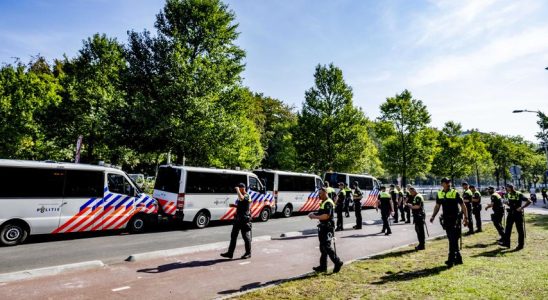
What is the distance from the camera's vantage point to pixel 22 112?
86.4ft

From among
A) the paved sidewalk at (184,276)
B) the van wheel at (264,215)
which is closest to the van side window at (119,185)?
the paved sidewalk at (184,276)

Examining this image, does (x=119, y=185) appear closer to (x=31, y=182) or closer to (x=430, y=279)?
(x=31, y=182)

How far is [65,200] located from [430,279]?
10817mm

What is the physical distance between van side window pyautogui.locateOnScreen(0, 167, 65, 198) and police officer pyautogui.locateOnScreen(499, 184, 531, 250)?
46.1 ft

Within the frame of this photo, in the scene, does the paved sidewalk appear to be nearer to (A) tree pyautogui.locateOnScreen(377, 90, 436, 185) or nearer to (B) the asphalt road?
(B) the asphalt road

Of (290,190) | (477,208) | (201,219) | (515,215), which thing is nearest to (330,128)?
(290,190)

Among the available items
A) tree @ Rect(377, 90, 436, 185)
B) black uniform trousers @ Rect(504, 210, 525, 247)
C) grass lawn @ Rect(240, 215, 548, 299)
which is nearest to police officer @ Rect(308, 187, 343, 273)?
grass lawn @ Rect(240, 215, 548, 299)

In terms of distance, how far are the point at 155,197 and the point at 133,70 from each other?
11.5 m

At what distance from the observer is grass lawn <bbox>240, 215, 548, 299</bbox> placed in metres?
5.70

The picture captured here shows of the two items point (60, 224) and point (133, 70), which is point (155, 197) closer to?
point (60, 224)

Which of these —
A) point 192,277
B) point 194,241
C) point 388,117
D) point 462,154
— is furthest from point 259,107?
point 192,277

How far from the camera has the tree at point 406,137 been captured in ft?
122

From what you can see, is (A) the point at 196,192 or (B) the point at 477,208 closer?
(B) the point at 477,208

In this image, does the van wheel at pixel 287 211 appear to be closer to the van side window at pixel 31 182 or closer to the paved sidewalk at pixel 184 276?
the paved sidewalk at pixel 184 276
